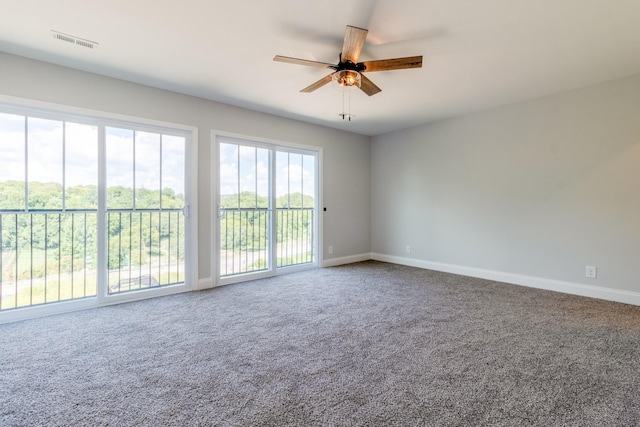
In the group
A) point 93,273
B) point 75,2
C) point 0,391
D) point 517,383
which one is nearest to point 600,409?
point 517,383

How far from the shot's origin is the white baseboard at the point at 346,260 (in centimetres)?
551

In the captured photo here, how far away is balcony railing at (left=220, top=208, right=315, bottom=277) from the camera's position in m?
4.41

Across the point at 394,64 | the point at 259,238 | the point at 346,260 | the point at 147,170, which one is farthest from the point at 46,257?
the point at 346,260

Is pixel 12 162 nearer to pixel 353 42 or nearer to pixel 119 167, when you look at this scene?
pixel 119 167

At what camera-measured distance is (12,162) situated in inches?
116

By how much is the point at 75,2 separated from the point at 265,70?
5.17 ft

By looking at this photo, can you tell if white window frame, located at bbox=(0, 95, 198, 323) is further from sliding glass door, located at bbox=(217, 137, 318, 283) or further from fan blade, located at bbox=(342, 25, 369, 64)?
fan blade, located at bbox=(342, 25, 369, 64)

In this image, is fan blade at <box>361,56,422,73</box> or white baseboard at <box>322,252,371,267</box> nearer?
fan blade at <box>361,56,422,73</box>

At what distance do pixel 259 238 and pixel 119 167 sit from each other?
206cm

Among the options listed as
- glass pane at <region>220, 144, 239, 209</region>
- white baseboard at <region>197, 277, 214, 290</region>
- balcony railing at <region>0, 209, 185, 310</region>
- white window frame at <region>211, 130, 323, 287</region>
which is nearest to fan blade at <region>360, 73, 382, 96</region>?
white window frame at <region>211, 130, 323, 287</region>

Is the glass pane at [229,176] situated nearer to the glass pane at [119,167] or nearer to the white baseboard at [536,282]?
the glass pane at [119,167]

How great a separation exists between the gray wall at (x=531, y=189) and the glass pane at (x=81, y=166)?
4597mm

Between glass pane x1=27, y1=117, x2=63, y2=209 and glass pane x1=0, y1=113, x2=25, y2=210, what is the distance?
57mm

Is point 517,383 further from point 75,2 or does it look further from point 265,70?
point 75,2
